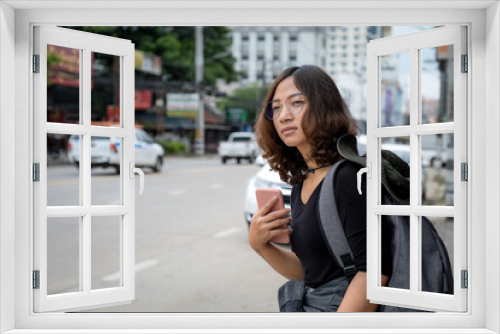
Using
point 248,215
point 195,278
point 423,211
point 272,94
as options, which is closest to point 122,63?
point 272,94

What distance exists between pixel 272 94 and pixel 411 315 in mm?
872

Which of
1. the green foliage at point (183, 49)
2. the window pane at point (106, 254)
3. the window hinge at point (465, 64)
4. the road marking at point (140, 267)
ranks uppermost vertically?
the green foliage at point (183, 49)

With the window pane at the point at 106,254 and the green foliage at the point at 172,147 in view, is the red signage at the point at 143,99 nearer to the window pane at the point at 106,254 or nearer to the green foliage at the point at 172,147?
the green foliage at the point at 172,147

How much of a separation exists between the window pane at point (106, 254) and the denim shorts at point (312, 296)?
1.71 meters

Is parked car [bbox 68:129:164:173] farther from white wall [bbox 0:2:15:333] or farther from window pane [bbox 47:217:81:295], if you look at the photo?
white wall [bbox 0:2:15:333]

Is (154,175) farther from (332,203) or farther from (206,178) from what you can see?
(332,203)

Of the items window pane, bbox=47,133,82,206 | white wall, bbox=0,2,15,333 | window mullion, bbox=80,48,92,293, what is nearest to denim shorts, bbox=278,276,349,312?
window mullion, bbox=80,48,92,293

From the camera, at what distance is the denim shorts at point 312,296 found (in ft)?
5.91

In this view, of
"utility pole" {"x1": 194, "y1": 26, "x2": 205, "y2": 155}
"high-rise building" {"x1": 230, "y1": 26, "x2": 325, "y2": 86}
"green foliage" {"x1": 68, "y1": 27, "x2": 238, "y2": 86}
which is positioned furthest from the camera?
"high-rise building" {"x1": 230, "y1": 26, "x2": 325, "y2": 86}

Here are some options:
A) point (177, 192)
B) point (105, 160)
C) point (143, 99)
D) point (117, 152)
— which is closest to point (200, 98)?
point (143, 99)

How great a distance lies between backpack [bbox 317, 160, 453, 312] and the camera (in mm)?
1707

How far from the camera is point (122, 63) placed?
2080mm

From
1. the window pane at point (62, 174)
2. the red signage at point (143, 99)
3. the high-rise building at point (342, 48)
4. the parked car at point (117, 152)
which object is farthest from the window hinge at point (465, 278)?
the high-rise building at point (342, 48)

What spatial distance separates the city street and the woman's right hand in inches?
73.4
